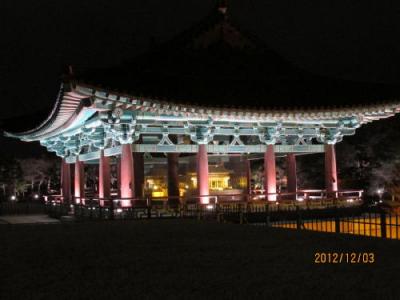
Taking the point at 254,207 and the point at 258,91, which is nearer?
the point at 254,207

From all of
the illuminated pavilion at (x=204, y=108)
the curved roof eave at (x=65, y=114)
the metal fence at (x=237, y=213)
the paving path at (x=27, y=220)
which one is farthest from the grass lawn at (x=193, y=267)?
the paving path at (x=27, y=220)

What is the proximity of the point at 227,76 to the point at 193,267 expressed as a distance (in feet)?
71.6

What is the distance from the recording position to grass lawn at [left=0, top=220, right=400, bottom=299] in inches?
319

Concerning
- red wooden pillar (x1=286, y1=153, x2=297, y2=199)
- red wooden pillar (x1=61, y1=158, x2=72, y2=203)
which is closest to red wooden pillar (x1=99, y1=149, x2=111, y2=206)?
red wooden pillar (x1=61, y1=158, x2=72, y2=203)

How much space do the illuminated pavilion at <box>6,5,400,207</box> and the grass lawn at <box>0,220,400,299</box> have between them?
8.72 metres

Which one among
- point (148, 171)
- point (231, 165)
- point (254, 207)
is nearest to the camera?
point (254, 207)

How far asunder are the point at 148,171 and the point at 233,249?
22306mm

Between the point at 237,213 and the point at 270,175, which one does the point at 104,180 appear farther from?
the point at 270,175

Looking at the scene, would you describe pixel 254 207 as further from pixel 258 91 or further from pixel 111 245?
pixel 111 245

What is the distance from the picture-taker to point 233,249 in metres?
12.3

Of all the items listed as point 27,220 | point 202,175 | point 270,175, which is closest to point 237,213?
point 202,175

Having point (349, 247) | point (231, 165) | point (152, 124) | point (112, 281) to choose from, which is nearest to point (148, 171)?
point (231, 165)

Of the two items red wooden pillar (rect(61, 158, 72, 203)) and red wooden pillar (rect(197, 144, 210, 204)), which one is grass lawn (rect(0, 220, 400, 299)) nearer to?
red wooden pillar (rect(197, 144, 210, 204))

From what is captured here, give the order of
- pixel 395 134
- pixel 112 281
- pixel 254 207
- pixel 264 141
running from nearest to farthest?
pixel 112 281 → pixel 254 207 → pixel 264 141 → pixel 395 134
